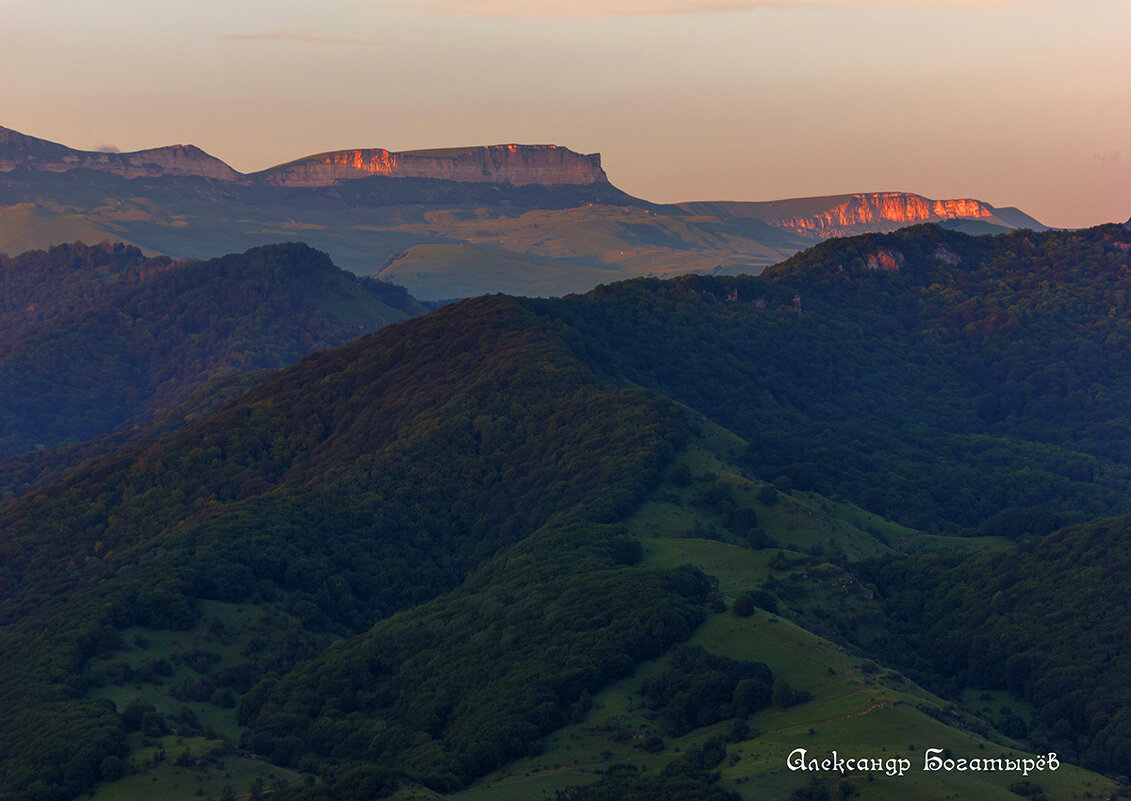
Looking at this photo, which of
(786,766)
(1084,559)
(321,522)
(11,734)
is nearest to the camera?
(786,766)

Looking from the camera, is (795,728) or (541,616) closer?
(795,728)

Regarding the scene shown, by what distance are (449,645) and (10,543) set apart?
77229mm

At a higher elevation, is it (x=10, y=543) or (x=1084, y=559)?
(x=1084, y=559)

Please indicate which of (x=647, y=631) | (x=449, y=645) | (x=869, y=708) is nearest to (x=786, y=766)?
(x=869, y=708)

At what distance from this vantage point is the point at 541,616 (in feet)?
403

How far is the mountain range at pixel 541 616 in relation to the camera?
9594 cm

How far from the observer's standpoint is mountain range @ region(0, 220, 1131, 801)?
315 ft

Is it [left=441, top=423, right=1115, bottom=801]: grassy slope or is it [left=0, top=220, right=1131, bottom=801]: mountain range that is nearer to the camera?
[left=441, top=423, right=1115, bottom=801]: grassy slope

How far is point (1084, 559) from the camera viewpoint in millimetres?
135500

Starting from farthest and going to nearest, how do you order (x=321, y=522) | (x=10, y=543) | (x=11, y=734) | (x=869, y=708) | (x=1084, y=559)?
(x=10, y=543), (x=321, y=522), (x=1084, y=559), (x=11, y=734), (x=869, y=708)

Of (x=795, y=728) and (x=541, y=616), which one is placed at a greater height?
(x=795, y=728)

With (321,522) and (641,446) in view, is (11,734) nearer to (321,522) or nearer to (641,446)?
(321,522)

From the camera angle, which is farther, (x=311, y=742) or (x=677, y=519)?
(x=677, y=519)

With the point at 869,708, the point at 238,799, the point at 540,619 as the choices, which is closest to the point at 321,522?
the point at 540,619
